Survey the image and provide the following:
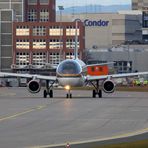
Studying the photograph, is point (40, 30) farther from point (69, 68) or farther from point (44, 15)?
point (69, 68)

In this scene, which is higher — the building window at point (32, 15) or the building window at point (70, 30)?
the building window at point (32, 15)

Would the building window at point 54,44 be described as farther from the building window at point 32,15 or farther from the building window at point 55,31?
the building window at point 32,15

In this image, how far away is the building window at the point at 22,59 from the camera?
551 feet

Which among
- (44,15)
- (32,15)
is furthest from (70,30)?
(32,15)

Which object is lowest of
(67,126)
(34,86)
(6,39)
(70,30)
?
(34,86)

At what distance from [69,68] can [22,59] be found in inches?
4076

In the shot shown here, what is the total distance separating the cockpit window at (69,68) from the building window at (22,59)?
101210 mm

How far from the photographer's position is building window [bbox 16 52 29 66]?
551 feet

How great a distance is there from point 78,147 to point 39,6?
168 meters

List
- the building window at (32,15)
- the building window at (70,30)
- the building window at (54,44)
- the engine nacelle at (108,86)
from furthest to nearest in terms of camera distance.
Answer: the building window at (32,15), the building window at (70,30), the building window at (54,44), the engine nacelle at (108,86)

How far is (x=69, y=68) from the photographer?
218 ft

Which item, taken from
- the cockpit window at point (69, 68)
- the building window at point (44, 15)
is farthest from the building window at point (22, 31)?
the cockpit window at point (69, 68)

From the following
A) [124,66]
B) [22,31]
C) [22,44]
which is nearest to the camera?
[22,44]

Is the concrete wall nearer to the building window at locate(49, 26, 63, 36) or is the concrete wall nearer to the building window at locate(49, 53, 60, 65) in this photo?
the building window at locate(49, 26, 63, 36)
